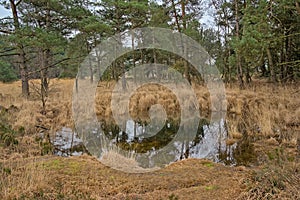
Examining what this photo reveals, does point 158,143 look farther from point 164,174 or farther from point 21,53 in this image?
point 21,53

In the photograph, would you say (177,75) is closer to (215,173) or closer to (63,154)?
(63,154)

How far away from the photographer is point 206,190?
341cm

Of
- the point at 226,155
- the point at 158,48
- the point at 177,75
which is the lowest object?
the point at 226,155

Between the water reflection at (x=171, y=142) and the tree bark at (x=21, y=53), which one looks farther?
the tree bark at (x=21, y=53)

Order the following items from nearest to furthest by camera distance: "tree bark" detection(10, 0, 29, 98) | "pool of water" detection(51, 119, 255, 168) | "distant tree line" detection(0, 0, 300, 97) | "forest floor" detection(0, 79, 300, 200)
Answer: "forest floor" detection(0, 79, 300, 200), "pool of water" detection(51, 119, 255, 168), "distant tree line" detection(0, 0, 300, 97), "tree bark" detection(10, 0, 29, 98)

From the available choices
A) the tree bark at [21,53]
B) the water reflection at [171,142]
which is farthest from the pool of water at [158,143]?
the tree bark at [21,53]

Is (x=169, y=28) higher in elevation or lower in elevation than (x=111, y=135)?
higher

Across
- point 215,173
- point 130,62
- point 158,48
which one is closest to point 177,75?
point 158,48

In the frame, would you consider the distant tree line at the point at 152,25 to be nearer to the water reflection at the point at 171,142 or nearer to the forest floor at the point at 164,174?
the forest floor at the point at 164,174

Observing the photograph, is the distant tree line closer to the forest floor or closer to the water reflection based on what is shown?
the forest floor

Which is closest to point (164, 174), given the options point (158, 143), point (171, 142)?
point (158, 143)

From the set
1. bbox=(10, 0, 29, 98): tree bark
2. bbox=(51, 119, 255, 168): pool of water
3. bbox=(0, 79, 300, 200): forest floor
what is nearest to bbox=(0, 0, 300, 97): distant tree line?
bbox=(10, 0, 29, 98): tree bark

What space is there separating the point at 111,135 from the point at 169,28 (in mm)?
7047

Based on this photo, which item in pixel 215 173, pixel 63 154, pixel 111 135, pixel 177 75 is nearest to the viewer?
pixel 215 173
